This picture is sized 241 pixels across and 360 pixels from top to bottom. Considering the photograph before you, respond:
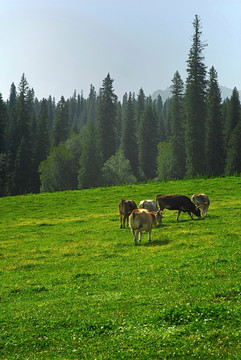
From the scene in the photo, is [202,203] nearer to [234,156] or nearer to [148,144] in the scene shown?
[234,156]

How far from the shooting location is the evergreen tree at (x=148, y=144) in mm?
104562

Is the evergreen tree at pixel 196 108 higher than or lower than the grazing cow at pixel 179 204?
higher

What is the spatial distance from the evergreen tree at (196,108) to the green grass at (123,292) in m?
41.4

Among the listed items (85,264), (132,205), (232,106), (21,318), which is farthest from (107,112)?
(21,318)

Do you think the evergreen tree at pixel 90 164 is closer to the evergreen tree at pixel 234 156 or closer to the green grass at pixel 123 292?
the evergreen tree at pixel 234 156

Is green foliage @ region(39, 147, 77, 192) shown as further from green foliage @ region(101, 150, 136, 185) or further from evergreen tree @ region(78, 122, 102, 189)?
green foliage @ region(101, 150, 136, 185)

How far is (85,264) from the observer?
51.0 ft

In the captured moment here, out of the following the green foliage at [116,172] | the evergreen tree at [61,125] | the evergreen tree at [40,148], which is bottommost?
the green foliage at [116,172]

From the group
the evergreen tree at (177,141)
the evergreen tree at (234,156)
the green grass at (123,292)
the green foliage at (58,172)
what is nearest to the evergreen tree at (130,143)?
the evergreen tree at (177,141)

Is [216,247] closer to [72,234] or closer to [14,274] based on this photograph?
[14,274]

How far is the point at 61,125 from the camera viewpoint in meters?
104

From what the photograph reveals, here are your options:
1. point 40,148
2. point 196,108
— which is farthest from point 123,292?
point 40,148

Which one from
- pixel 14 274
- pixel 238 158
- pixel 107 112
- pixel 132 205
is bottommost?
pixel 14 274

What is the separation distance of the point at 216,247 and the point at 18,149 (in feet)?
245
